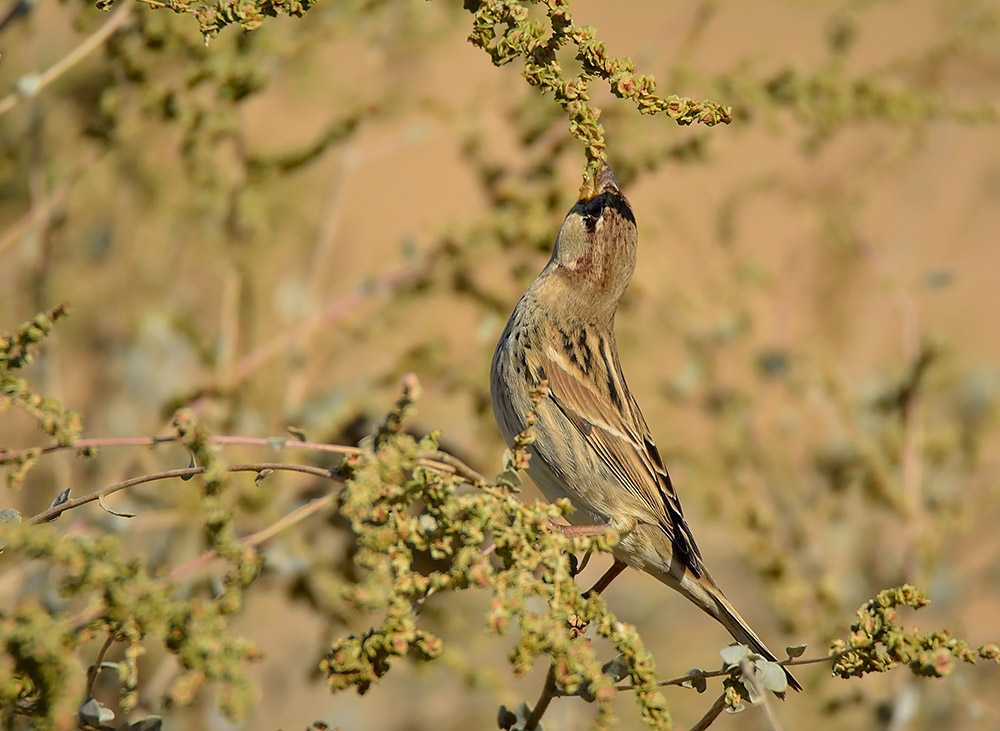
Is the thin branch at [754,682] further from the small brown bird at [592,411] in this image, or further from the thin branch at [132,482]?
the small brown bird at [592,411]

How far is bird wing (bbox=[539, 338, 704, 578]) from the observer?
2697 mm

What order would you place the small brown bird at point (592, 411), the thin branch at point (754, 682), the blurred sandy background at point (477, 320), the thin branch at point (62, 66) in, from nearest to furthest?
the thin branch at point (754, 682), the thin branch at point (62, 66), the small brown bird at point (592, 411), the blurred sandy background at point (477, 320)

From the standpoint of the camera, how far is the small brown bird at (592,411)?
8.55ft

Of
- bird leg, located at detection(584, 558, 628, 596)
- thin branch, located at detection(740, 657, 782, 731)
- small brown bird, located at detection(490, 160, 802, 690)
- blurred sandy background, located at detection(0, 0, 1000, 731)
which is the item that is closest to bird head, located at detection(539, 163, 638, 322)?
small brown bird, located at detection(490, 160, 802, 690)

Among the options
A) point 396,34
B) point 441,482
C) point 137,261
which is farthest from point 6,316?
point 441,482

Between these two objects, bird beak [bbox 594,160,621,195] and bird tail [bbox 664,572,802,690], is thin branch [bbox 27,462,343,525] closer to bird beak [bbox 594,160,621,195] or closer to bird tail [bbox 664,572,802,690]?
bird beak [bbox 594,160,621,195]

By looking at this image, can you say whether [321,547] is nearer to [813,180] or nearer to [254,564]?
[813,180]

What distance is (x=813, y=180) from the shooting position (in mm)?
4719

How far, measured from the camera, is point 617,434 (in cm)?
277

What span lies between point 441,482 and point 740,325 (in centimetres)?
317

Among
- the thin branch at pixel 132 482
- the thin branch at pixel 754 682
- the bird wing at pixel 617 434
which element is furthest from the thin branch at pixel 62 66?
the thin branch at pixel 754 682

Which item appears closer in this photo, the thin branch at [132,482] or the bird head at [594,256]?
the thin branch at [132,482]

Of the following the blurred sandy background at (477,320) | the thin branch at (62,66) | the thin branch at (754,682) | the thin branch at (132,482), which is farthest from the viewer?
the blurred sandy background at (477,320)

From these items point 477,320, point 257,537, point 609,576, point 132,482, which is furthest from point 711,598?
point 477,320
